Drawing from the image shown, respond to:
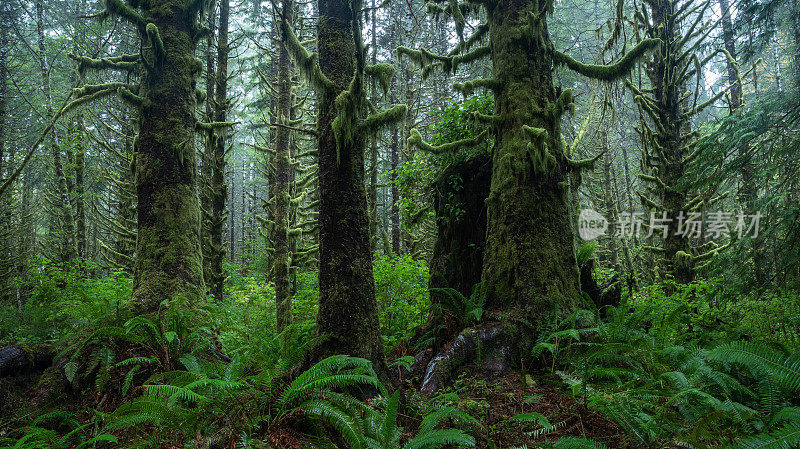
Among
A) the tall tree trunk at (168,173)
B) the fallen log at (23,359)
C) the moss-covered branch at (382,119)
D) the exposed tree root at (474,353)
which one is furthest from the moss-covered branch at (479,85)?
the fallen log at (23,359)

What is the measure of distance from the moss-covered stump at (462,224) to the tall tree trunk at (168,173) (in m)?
4.09

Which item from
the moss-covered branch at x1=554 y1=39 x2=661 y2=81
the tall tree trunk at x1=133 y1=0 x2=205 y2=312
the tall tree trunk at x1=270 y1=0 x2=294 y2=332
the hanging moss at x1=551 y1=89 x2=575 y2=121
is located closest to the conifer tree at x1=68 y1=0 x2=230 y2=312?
the tall tree trunk at x1=133 y1=0 x2=205 y2=312

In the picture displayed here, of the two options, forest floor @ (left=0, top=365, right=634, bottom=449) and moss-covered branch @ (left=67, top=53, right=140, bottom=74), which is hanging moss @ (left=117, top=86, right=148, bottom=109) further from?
forest floor @ (left=0, top=365, right=634, bottom=449)

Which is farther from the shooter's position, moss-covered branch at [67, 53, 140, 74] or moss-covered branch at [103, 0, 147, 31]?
moss-covered branch at [67, 53, 140, 74]

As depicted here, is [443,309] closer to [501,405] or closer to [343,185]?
[501,405]

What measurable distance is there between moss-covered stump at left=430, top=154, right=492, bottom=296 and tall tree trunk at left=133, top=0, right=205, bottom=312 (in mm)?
4091

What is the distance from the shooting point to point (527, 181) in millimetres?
5562

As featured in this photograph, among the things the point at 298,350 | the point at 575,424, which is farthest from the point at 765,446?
the point at 298,350

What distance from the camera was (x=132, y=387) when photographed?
13.8 feet

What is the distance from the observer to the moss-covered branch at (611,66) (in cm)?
591

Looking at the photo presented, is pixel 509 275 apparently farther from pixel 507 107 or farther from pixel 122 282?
pixel 122 282

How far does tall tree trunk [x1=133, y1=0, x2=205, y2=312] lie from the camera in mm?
5559

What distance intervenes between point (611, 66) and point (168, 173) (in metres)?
7.03

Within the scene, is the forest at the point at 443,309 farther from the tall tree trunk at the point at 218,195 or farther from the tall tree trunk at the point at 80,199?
the tall tree trunk at the point at 80,199
